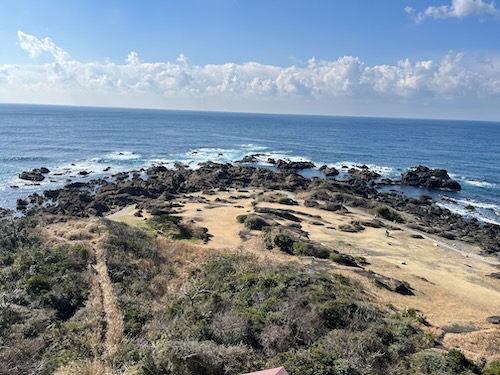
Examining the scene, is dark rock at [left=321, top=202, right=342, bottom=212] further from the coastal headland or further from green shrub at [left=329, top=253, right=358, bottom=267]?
green shrub at [left=329, top=253, right=358, bottom=267]

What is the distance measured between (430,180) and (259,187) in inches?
1353

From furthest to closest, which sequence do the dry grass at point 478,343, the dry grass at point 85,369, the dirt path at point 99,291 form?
1. the dry grass at point 478,343
2. the dirt path at point 99,291
3. the dry grass at point 85,369

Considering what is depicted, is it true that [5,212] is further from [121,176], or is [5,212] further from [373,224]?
[373,224]

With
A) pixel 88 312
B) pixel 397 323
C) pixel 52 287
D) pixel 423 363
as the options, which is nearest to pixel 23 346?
pixel 88 312

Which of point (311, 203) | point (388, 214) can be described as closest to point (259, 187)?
point (311, 203)

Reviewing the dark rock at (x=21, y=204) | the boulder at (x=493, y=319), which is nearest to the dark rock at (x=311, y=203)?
the boulder at (x=493, y=319)

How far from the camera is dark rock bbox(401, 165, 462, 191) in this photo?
7444 centimetres

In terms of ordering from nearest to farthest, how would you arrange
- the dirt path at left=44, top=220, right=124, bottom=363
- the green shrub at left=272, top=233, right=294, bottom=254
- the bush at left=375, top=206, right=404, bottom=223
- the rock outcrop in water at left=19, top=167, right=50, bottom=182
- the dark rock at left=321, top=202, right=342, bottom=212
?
the dirt path at left=44, top=220, right=124, bottom=363 → the green shrub at left=272, top=233, right=294, bottom=254 → the bush at left=375, top=206, right=404, bottom=223 → the dark rock at left=321, top=202, right=342, bottom=212 → the rock outcrop in water at left=19, top=167, right=50, bottom=182

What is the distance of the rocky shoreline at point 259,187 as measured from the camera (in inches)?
1987

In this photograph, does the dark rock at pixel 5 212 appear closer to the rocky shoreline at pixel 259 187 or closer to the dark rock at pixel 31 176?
the rocky shoreline at pixel 259 187

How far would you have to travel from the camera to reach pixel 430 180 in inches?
2972

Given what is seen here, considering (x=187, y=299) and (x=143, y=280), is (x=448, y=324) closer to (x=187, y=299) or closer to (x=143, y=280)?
(x=187, y=299)

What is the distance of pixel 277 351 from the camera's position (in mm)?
13875

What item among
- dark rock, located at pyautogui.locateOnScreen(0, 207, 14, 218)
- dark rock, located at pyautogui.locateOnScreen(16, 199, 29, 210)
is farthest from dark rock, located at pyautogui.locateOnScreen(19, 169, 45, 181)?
dark rock, located at pyautogui.locateOnScreen(0, 207, 14, 218)
